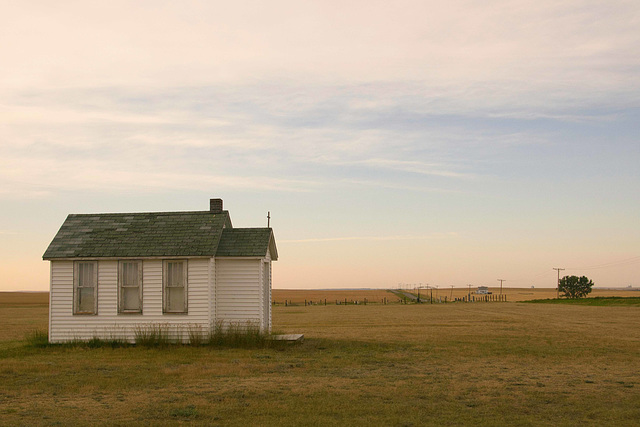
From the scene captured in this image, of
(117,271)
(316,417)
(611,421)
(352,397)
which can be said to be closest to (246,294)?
(117,271)

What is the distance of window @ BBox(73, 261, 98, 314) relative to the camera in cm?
→ 2336

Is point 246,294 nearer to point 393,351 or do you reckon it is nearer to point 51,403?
point 393,351

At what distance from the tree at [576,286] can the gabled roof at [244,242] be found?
12985 cm

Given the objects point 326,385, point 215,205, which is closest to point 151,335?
point 215,205

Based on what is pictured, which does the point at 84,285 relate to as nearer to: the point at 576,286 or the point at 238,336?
the point at 238,336

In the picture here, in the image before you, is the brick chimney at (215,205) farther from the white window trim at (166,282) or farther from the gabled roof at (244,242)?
the white window trim at (166,282)

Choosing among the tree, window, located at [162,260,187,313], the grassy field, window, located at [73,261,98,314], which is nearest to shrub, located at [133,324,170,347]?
the grassy field

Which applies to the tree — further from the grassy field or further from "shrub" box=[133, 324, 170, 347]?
"shrub" box=[133, 324, 170, 347]

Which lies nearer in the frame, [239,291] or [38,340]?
[239,291]

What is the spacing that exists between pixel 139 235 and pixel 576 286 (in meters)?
133

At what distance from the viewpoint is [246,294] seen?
23.4 m

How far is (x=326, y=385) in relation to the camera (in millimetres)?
14523

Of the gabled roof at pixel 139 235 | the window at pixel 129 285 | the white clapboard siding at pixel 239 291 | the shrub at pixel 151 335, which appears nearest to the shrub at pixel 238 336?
the white clapboard siding at pixel 239 291

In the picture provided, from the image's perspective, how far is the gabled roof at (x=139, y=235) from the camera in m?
23.2
